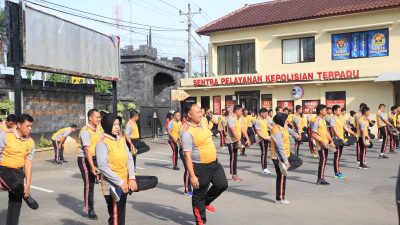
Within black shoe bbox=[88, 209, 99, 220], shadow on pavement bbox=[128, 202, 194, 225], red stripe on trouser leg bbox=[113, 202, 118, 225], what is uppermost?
red stripe on trouser leg bbox=[113, 202, 118, 225]

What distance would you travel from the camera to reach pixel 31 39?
14.4 metres

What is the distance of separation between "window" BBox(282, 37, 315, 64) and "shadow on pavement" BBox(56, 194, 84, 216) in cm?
1966

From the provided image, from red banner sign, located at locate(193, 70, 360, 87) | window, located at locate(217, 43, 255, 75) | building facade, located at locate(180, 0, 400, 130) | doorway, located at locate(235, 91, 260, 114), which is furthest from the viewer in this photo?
window, located at locate(217, 43, 255, 75)

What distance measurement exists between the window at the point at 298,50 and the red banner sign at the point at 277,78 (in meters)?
1.35

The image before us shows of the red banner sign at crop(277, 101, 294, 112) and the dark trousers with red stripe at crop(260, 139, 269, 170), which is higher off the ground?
the red banner sign at crop(277, 101, 294, 112)

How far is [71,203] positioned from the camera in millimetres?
8625

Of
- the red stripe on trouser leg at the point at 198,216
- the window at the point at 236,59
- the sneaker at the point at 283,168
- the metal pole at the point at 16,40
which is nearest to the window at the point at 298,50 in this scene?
the window at the point at 236,59

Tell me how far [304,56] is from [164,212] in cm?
2030

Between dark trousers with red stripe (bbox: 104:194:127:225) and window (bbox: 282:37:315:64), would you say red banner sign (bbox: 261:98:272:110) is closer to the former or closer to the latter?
window (bbox: 282:37:315:64)

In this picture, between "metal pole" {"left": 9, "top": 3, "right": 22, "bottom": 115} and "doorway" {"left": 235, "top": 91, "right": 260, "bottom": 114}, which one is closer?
"metal pole" {"left": 9, "top": 3, "right": 22, "bottom": 115}

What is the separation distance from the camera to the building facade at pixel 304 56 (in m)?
23.2

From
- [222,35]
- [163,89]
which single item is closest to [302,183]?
[222,35]

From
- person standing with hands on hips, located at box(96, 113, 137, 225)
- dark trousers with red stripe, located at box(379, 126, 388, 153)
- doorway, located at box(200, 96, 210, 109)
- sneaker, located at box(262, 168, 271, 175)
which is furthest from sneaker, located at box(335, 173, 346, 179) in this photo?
doorway, located at box(200, 96, 210, 109)

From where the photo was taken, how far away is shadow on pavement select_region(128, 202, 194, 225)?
23.6ft
